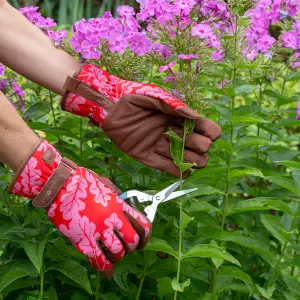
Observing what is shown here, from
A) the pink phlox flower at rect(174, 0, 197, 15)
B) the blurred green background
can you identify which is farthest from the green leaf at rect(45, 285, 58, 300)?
the blurred green background

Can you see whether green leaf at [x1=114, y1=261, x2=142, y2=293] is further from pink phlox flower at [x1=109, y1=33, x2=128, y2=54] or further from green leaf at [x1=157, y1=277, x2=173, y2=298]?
pink phlox flower at [x1=109, y1=33, x2=128, y2=54]

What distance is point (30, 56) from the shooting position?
2.05 meters

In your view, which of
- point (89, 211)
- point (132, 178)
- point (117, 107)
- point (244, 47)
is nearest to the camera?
point (89, 211)

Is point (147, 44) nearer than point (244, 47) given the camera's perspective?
Yes

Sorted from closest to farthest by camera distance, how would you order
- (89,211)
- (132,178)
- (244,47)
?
(89,211) < (132,178) < (244,47)

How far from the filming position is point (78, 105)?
6.59ft

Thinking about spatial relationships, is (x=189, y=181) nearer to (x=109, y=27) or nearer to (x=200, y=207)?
(x=200, y=207)

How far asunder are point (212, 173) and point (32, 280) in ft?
2.06

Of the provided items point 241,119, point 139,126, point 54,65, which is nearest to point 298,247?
point 241,119

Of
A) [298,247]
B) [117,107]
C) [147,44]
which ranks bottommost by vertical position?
[298,247]

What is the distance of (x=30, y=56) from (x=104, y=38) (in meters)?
0.25

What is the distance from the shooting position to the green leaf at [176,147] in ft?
6.11

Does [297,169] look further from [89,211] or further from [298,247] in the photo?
[89,211]

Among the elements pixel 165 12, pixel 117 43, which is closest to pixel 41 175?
pixel 117 43
